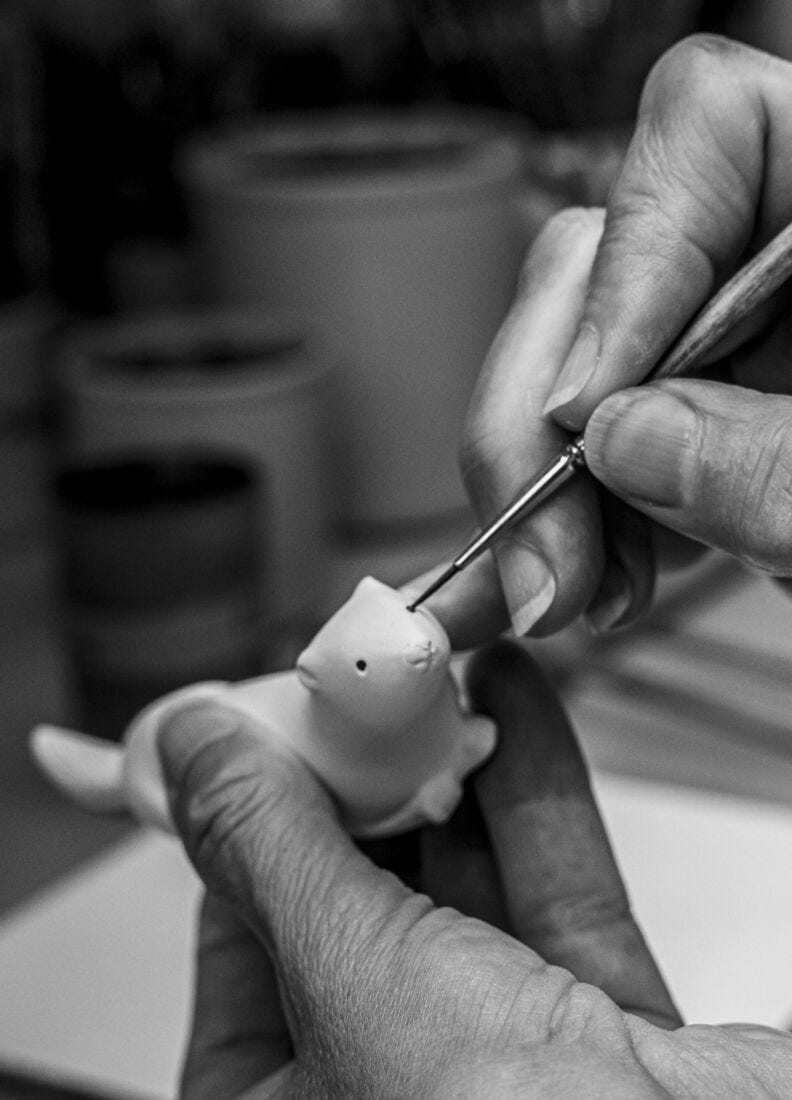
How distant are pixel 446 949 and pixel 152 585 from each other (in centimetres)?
40

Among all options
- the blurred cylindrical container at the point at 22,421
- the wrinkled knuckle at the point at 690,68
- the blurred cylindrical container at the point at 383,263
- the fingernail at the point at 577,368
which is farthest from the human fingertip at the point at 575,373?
the blurred cylindrical container at the point at 22,421

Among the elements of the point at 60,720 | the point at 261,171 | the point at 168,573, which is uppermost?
the point at 261,171

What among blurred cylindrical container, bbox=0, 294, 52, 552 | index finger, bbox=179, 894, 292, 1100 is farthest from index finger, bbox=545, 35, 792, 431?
blurred cylindrical container, bbox=0, 294, 52, 552

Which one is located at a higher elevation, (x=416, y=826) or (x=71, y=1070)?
(x=416, y=826)

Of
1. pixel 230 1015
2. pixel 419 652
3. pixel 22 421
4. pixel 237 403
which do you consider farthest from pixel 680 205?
pixel 22 421

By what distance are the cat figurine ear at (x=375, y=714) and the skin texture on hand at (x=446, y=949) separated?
0.04 ft

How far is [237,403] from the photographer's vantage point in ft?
2.71

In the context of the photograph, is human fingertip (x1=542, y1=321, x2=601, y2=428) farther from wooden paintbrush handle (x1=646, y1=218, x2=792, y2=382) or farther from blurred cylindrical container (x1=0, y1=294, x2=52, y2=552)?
blurred cylindrical container (x1=0, y1=294, x2=52, y2=552)

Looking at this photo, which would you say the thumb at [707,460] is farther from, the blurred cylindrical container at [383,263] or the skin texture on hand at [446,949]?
the blurred cylindrical container at [383,263]

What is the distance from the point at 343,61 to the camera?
116 centimetres

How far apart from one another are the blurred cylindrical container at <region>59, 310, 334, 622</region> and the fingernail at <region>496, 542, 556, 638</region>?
0.36m

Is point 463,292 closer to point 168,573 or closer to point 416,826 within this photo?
point 168,573

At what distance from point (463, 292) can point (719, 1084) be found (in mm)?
679

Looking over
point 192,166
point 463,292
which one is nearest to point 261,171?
point 192,166
